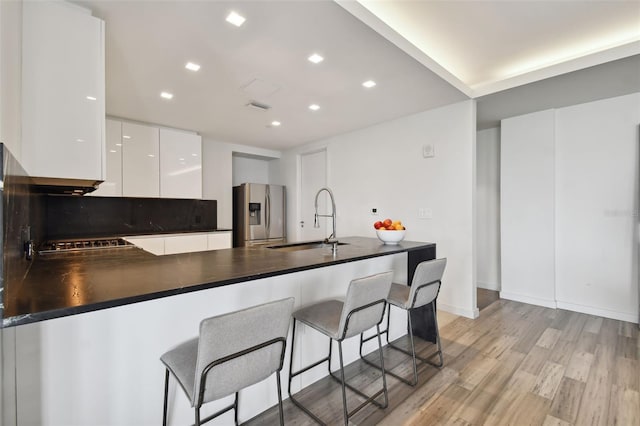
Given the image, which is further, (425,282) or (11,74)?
(425,282)

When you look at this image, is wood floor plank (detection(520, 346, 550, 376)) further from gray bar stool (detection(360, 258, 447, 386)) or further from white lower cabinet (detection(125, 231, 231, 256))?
white lower cabinet (detection(125, 231, 231, 256))

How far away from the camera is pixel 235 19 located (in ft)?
5.75

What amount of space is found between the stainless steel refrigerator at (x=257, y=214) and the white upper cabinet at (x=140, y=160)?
4.87 ft

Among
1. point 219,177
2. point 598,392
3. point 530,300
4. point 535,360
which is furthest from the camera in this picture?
point 219,177

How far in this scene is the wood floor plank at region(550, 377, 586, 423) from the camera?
160cm

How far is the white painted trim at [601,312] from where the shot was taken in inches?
115

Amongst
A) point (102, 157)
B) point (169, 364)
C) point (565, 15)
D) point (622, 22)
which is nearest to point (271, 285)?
point (169, 364)

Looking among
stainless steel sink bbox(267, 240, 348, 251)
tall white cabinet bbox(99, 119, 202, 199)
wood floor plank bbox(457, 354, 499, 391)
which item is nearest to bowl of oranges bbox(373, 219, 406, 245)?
stainless steel sink bbox(267, 240, 348, 251)

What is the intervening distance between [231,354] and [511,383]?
1947mm

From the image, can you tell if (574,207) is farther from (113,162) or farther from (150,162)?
(113,162)

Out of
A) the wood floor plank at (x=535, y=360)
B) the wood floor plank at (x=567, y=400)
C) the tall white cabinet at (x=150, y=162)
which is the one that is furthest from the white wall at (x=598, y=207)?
the tall white cabinet at (x=150, y=162)

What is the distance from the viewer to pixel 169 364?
3.65ft

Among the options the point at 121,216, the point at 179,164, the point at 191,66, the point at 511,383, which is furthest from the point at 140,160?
the point at 511,383

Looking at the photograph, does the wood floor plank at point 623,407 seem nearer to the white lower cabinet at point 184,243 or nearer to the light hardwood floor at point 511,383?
the light hardwood floor at point 511,383
